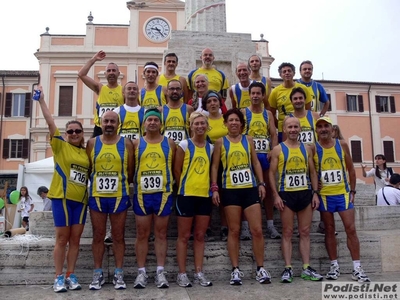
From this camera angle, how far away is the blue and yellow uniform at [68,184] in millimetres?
4766

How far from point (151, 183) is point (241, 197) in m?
1.10

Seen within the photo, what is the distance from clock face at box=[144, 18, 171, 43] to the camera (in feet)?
109

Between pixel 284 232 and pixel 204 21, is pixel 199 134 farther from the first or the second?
pixel 204 21

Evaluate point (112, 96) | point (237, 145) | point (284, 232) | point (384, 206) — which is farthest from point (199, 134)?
point (384, 206)

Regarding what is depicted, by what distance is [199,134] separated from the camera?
5188 mm

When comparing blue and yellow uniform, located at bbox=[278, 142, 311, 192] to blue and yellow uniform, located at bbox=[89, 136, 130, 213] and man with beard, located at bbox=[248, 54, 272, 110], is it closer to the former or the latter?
man with beard, located at bbox=[248, 54, 272, 110]

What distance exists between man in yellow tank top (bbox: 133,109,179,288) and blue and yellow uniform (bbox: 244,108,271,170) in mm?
1509

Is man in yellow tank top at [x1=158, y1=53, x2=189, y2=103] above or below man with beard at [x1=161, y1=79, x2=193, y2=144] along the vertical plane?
above

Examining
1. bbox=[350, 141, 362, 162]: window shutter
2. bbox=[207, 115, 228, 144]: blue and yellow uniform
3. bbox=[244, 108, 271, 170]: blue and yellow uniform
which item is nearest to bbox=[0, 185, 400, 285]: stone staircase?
bbox=[244, 108, 271, 170]: blue and yellow uniform

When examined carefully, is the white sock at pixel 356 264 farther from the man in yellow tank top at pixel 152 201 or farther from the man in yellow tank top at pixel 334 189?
the man in yellow tank top at pixel 152 201

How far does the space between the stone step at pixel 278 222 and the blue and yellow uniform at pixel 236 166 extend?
1.32 metres

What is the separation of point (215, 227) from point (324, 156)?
Answer: 1.95 m

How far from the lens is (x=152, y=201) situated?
16.1ft

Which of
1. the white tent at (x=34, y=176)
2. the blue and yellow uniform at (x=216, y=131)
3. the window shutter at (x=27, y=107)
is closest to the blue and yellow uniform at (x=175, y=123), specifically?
the blue and yellow uniform at (x=216, y=131)
